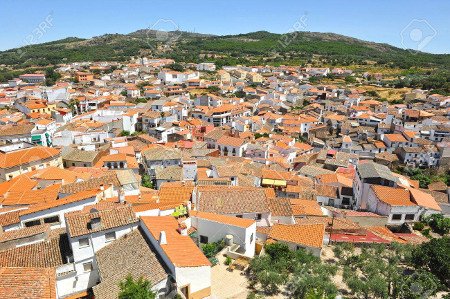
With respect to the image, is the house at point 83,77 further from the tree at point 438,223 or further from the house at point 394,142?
the tree at point 438,223

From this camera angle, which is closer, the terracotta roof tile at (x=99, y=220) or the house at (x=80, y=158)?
the terracotta roof tile at (x=99, y=220)

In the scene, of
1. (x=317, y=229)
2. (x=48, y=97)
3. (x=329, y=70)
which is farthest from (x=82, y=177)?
(x=329, y=70)

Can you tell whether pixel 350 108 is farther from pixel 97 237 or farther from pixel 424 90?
pixel 97 237

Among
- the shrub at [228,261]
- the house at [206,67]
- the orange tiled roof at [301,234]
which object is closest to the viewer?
the shrub at [228,261]

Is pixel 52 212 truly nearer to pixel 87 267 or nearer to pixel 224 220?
pixel 87 267

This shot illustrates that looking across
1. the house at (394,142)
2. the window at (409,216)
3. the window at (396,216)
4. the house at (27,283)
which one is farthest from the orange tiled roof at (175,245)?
the house at (394,142)

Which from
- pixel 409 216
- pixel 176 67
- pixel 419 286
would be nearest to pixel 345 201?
pixel 409 216
